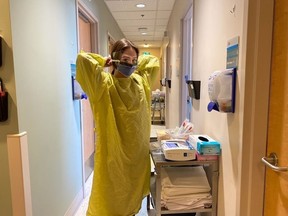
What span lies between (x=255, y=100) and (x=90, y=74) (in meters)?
0.92

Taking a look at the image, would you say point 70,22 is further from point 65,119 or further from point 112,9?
point 112,9

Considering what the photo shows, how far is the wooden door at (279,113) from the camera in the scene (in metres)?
0.98

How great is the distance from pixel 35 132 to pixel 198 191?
1110mm

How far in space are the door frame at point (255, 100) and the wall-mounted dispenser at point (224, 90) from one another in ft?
0.25

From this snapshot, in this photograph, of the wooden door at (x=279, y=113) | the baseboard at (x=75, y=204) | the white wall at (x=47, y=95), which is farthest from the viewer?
the baseboard at (x=75, y=204)

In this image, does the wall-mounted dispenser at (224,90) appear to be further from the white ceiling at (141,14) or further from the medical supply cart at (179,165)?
the white ceiling at (141,14)

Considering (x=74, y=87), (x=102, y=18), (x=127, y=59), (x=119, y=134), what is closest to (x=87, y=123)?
(x=74, y=87)

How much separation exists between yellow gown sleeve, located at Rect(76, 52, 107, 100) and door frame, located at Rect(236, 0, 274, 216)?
803 mm

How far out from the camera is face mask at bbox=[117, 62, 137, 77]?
61.9 inches

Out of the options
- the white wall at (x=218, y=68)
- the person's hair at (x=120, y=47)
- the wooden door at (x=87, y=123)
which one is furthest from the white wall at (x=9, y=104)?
the wooden door at (x=87, y=123)

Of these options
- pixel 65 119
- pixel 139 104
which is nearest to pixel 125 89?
pixel 139 104

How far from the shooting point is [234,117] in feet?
4.10

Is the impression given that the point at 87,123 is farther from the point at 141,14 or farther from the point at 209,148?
the point at 141,14

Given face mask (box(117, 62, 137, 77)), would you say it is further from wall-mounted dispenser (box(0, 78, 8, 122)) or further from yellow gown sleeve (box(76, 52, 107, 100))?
wall-mounted dispenser (box(0, 78, 8, 122))
